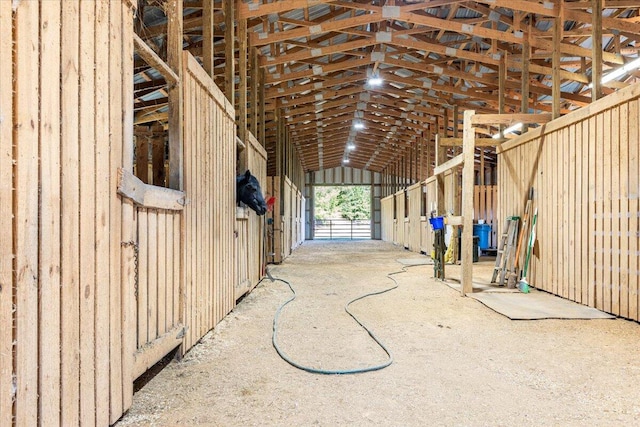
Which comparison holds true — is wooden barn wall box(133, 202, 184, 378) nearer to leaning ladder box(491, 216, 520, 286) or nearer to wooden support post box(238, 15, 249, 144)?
wooden support post box(238, 15, 249, 144)

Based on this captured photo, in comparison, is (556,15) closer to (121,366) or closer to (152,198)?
(152,198)

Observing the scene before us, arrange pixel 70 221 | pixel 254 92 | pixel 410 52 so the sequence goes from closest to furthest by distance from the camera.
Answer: pixel 70 221 < pixel 254 92 < pixel 410 52

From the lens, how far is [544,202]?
5.99 meters

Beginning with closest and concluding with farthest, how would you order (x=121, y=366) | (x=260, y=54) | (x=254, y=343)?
(x=121, y=366)
(x=254, y=343)
(x=260, y=54)

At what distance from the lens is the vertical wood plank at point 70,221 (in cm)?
162

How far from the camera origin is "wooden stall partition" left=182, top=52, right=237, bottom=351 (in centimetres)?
326

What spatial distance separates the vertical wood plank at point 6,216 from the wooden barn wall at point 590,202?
511cm

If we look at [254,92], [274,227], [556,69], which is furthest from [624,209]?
[274,227]

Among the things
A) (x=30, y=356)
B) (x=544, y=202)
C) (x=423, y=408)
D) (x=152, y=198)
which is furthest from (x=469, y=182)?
(x=30, y=356)

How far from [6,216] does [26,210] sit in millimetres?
89

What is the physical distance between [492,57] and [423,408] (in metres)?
9.04

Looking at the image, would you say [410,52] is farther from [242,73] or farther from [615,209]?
[615,209]

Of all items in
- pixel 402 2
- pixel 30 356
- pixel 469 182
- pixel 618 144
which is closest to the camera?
pixel 30 356

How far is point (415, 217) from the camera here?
14.4 meters
